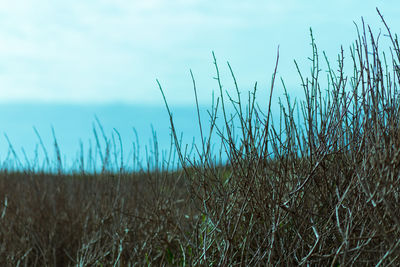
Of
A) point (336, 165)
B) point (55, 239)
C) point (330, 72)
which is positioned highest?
point (330, 72)

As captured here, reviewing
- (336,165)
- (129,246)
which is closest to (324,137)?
(336,165)

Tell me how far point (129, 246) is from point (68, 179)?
120 inches

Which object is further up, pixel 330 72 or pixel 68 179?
pixel 330 72

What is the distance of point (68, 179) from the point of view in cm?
760

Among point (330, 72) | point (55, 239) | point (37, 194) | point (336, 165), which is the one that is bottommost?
point (55, 239)

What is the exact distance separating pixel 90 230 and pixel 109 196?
62 cm

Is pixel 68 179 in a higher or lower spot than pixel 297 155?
lower

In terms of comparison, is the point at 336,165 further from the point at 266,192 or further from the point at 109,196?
the point at 109,196

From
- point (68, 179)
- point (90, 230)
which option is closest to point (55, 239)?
point (90, 230)

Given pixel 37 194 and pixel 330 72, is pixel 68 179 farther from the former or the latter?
pixel 330 72

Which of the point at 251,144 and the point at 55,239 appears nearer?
the point at 251,144

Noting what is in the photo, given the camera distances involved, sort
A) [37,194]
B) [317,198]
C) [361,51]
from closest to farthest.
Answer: [361,51], [317,198], [37,194]

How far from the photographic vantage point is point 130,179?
22.4 feet

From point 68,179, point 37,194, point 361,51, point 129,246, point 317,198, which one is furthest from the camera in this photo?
point 68,179
